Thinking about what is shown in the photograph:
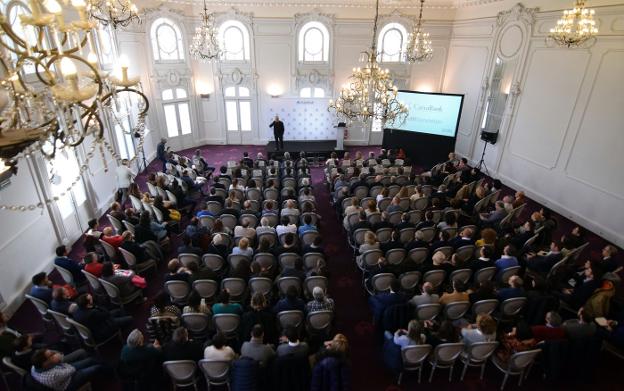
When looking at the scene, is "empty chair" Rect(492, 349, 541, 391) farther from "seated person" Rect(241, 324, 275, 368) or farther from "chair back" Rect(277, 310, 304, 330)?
"seated person" Rect(241, 324, 275, 368)

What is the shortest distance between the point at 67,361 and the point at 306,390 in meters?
3.30

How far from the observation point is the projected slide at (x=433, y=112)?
13492 millimetres

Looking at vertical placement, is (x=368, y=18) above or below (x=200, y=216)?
above

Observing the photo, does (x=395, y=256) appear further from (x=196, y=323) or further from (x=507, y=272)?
(x=196, y=323)

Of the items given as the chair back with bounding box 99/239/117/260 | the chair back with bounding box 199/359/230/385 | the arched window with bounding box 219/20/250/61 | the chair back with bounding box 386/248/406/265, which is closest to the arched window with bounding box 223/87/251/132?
the arched window with bounding box 219/20/250/61

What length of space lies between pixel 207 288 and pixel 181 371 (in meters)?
1.48

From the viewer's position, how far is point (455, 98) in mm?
13320

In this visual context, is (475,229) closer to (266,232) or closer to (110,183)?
(266,232)

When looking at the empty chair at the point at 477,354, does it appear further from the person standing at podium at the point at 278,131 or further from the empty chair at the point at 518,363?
the person standing at podium at the point at 278,131

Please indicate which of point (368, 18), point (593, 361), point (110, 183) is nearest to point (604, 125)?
point (593, 361)

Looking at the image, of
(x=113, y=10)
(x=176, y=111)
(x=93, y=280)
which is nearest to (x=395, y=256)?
(x=93, y=280)

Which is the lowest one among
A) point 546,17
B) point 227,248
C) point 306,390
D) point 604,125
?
point 306,390

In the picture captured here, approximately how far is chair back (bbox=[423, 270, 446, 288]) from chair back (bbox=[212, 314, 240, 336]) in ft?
Answer: 10.5

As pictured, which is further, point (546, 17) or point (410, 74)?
point (410, 74)
